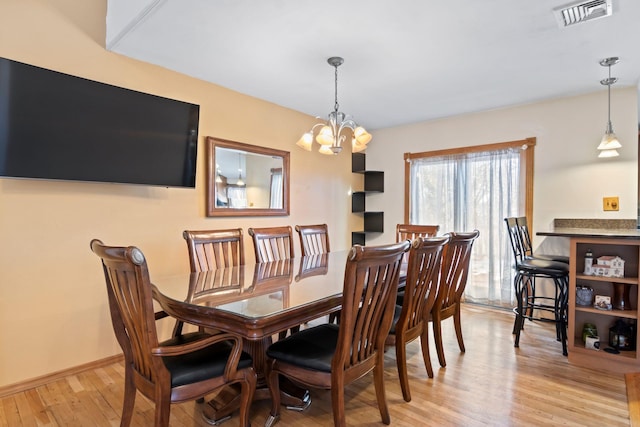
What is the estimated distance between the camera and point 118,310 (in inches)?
66.1

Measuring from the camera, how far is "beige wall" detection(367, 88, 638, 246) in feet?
11.1

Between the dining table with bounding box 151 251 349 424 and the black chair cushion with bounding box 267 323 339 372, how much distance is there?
19 cm

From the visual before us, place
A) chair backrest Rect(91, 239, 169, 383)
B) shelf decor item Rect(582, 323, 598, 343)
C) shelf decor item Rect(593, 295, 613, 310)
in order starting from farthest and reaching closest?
shelf decor item Rect(582, 323, 598, 343)
shelf decor item Rect(593, 295, 613, 310)
chair backrest Rect(91, 239, 169, 383)

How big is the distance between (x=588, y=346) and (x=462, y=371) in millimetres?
1007

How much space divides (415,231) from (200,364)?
247cm

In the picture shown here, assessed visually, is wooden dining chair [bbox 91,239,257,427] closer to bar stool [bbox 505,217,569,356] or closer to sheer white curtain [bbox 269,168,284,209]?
sheer white curtain [bbox 269,168,284,209]

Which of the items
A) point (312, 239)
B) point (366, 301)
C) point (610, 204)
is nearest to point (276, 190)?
point (312, 239)

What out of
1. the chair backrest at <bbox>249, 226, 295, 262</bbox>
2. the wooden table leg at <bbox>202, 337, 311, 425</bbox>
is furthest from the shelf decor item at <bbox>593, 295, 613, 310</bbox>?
the chair backrest at <bbox>249, 226, 295, 262</bbox>

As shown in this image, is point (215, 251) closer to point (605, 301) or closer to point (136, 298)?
point (136, 298)

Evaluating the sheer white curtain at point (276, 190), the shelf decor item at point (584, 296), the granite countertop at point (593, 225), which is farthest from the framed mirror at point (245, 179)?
the shelf decor item at point (584, 296)

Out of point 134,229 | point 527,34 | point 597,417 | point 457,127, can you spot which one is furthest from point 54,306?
point 457,127

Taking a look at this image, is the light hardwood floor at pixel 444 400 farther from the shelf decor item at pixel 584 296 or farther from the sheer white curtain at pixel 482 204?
the sheer white curtain at pixel 482 204

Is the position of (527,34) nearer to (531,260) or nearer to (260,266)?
(531,260)

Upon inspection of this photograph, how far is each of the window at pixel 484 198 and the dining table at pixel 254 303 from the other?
2437mm
